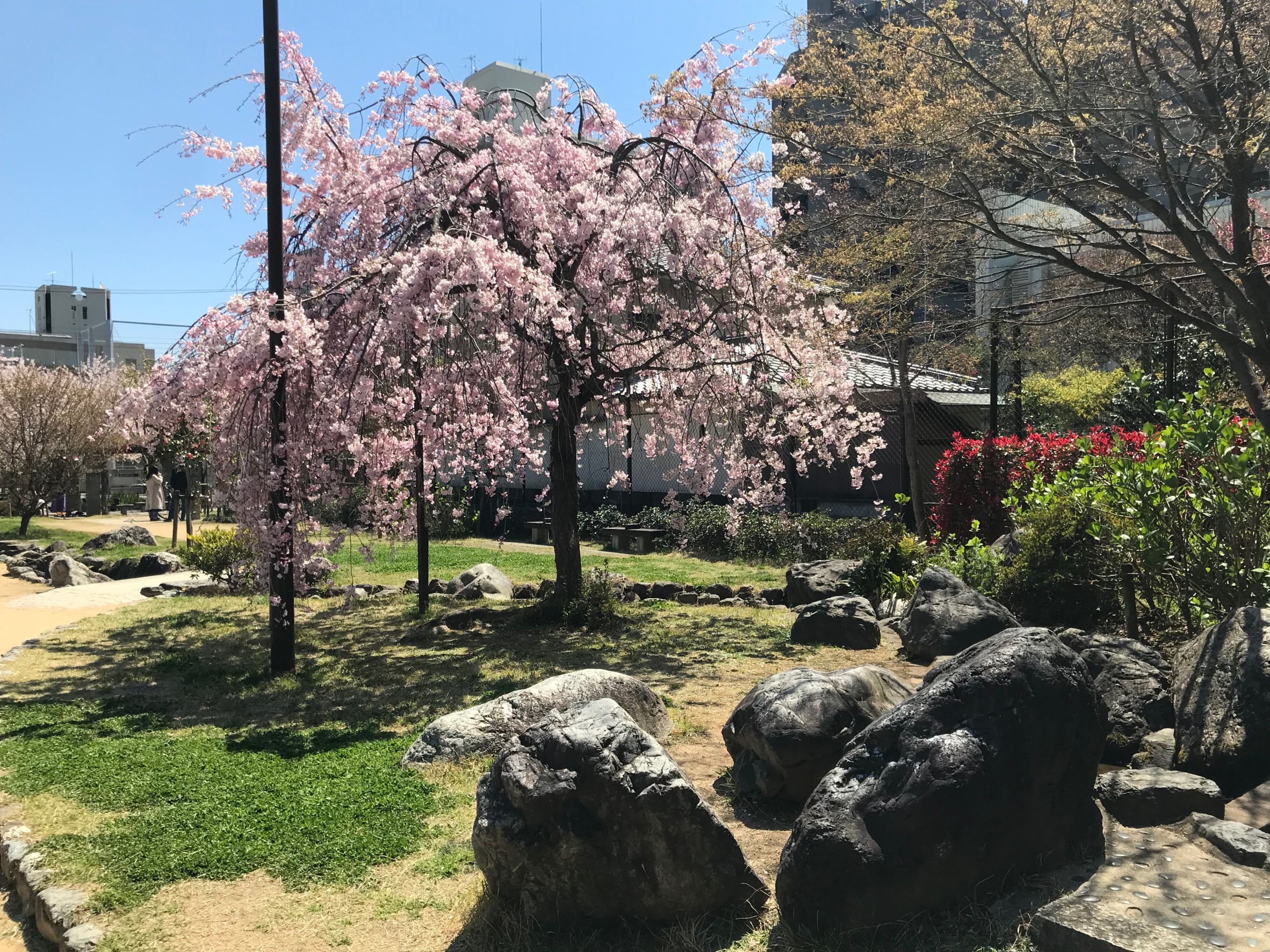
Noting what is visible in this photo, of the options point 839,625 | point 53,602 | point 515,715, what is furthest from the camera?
point 53,602

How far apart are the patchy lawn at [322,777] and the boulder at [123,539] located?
31.5ft

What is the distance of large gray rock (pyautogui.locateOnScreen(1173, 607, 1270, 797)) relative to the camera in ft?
14.0

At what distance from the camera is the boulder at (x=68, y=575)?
15.0 meters

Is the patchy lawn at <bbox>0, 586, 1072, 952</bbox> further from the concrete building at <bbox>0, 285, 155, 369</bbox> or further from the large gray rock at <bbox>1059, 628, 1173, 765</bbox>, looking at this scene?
the concrete building at <bbox>0, 285, 155, 369</bbox>

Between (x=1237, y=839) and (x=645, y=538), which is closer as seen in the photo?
(x=1237, y=839)

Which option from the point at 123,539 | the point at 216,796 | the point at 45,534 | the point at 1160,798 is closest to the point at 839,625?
the point at 1160,798

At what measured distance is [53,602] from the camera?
1321 centimetres

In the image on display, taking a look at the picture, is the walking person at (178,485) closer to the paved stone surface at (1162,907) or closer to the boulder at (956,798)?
the boulder at (956,798)

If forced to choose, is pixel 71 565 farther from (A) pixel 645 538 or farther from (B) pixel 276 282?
(B) pixel 276 282

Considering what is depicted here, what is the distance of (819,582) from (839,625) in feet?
7.58


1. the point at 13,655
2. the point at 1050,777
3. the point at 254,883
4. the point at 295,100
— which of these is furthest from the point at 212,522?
the point at 1050,777

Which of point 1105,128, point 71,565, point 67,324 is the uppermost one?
point 67,324

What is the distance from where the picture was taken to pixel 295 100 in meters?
9.09

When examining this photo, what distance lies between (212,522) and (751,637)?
71.9 ft
